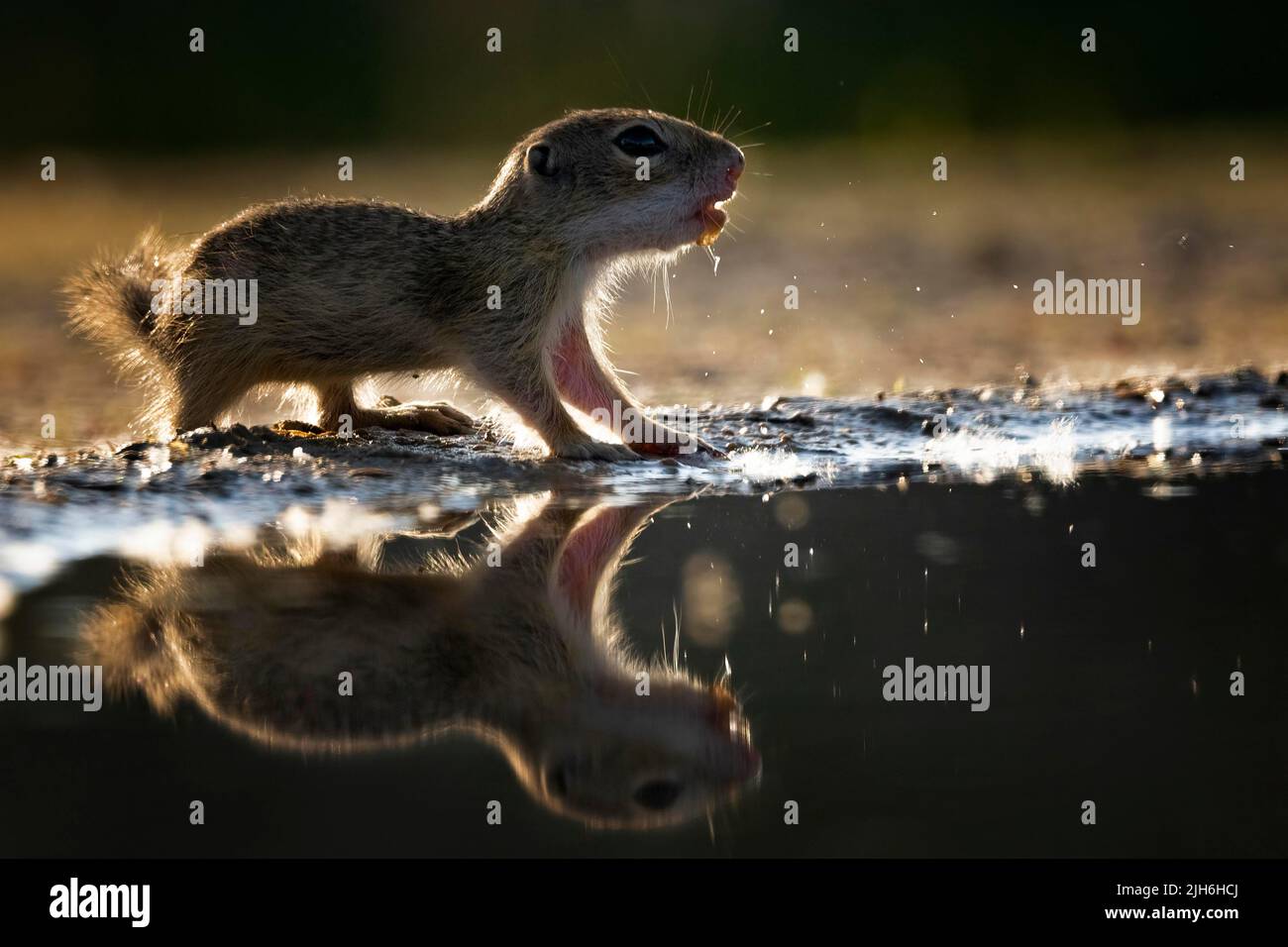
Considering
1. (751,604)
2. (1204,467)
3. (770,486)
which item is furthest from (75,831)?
(1204,467)

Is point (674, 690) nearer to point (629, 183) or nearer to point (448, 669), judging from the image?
point (448, 669)

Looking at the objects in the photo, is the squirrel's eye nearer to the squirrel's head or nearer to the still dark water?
the squirrel's head

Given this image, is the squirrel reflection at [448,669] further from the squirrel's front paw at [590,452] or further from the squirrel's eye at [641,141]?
the squirrel's eye at [641,141]

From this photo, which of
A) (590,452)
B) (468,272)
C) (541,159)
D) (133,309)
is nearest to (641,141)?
(541,159)

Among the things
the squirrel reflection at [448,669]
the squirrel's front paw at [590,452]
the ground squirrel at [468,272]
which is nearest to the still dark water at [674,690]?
the squirrel reflection at [448,669]

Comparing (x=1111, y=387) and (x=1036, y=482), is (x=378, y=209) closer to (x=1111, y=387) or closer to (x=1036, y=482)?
(x=1036, y=482)

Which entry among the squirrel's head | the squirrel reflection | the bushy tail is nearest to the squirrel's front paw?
the squirrel's head
